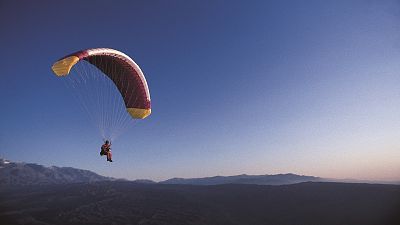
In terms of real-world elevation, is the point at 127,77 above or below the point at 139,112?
above

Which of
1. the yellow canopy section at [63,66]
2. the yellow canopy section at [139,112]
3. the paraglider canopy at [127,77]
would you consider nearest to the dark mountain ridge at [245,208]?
the yellow canopy section at [139,112]

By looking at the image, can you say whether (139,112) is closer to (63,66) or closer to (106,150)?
(106,150)

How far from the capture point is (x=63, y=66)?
17.3 metres

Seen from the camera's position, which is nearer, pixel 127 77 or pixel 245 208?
pixel 127 77

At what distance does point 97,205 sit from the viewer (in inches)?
6555

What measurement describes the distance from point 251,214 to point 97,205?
268 ft

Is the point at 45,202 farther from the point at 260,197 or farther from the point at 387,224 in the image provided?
the point at 387,224

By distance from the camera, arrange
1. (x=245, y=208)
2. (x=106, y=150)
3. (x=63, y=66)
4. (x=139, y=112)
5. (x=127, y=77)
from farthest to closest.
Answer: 1. (x=245, y=208)
2. (x=139, y=112)
3. (x=127, y=77)
4. (x=106, y=150)
5. (x=63, y=66)

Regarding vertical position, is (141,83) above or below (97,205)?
above

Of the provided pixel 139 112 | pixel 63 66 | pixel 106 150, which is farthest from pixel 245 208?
pixel 63 66

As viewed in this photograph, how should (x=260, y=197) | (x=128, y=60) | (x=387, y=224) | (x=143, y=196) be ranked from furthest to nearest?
(x=143, y=196), (x=260, y=197), (x=387, y=224), (x=128, y=60)

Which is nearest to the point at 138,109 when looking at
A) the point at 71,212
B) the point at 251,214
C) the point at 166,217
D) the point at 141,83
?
the point at 141,83

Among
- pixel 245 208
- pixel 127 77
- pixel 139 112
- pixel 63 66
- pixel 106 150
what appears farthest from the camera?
pixel 245 208

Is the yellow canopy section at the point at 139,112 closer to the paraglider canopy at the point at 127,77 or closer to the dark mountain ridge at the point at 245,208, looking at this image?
the paraglider canopy at the point at 127,77
